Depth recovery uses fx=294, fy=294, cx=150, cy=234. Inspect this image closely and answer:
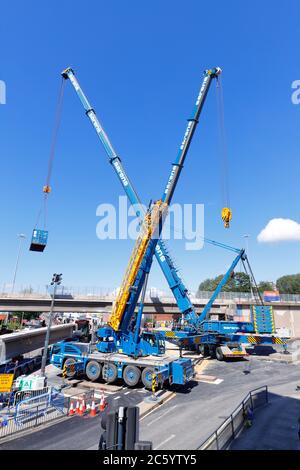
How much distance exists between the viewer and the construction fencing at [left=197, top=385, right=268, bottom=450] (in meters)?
7.93

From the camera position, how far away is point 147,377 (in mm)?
16641

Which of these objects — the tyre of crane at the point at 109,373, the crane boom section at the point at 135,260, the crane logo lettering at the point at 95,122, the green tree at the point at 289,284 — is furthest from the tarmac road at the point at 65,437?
the green tree at the point at 289,284

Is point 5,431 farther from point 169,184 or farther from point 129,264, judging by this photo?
point 169,184

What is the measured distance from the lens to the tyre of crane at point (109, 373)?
17656mm

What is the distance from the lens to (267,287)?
11981cm

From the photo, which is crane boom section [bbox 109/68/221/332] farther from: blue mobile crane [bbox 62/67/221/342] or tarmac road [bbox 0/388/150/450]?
tarmac road [bbox 0/388/150/450]

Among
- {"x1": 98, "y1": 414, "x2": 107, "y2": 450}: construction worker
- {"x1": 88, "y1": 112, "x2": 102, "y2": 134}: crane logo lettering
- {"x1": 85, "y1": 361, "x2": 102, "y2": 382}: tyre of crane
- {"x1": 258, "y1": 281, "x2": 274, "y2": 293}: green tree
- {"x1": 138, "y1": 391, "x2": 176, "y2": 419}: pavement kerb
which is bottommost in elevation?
{"x1": 138, "y1": 391, "x2": 176, "y2": 419}: pavement kerb

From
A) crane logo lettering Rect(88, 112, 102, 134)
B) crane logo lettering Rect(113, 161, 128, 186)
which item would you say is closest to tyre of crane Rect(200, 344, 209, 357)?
crane logo lettering Rect(113, 161, 128, 186)

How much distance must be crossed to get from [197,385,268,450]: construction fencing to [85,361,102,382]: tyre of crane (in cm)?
953

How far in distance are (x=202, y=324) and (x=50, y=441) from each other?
732 inches

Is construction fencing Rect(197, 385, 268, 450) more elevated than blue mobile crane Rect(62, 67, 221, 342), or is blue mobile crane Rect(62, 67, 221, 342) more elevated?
blue mobile crane Rect(62, 67, 221, 342)

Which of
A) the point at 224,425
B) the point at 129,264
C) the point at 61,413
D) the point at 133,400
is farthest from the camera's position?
the point at 129,264

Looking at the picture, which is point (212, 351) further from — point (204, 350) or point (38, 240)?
point (38, 240)
